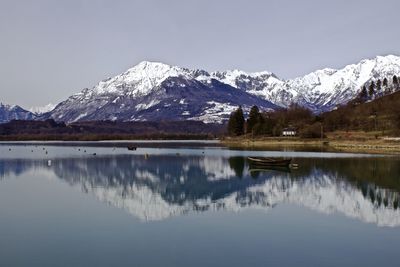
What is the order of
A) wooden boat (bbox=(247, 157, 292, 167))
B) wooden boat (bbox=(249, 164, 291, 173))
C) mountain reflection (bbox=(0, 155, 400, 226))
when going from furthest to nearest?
wooden boat (bbox=(247, 157, 292, 167)), wooden boat (bbox=(249, 164, 291, 173)), mountain reflection (bbox=(0, 155, 400, 226))

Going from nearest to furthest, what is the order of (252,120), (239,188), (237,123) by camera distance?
(239,188) < (252,120) < (237,123)

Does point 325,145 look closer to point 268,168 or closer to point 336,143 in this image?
point 336,143

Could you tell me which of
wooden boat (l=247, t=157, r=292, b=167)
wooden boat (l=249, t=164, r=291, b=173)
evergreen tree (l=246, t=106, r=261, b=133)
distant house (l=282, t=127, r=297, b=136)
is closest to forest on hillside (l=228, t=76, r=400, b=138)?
evergreen tree (l=246, t=106, r=261, b=133)

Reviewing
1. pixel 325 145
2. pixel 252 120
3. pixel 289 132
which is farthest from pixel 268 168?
pixel 252 120

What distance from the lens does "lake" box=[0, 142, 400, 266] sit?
1942 centimetres

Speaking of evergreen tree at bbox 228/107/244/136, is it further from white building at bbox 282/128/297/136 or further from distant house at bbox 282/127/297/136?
white building at bbox 282/128/297/136

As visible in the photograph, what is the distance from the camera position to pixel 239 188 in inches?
1638

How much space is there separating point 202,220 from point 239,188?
584 inches

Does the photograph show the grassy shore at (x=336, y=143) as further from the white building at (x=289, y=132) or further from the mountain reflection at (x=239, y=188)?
the mountain reflection at (x=239, y=188)

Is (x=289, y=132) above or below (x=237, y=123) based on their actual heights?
below

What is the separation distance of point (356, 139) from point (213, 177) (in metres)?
78.1

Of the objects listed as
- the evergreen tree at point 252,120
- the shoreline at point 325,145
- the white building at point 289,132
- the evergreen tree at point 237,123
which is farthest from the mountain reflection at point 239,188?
the evergreen tree at point 237,123

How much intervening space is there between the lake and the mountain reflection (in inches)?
3.7

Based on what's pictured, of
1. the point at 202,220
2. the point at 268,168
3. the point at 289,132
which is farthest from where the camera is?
the point at 289,132
